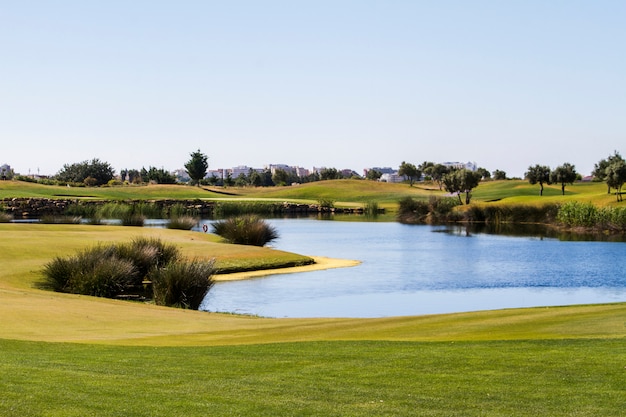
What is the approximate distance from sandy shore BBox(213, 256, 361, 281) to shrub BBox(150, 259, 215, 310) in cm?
723

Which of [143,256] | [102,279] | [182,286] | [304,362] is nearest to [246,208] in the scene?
[143,256]

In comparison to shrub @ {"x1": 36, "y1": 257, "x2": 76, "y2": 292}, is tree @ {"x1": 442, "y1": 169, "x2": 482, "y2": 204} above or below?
above

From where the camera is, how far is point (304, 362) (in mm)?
12602

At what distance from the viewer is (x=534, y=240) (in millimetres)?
59906

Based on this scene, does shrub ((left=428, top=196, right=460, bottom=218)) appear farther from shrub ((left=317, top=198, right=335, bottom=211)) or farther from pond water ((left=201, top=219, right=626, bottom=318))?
pond water ((left=201, top=219, right=626, bottom=318))

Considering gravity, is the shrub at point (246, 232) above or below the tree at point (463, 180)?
below

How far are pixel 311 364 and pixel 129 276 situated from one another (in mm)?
18634

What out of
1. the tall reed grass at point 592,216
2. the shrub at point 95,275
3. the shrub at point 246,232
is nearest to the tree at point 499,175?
the tall reed grass at point 592,216

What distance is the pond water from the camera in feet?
93.2

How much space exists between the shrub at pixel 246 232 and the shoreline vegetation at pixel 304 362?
2679cm

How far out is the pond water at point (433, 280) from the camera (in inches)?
Result: 1119

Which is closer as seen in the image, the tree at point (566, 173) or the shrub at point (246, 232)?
the shrub at point (246, 232)

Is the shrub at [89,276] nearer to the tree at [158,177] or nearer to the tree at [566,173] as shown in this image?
the tree at [566,173]

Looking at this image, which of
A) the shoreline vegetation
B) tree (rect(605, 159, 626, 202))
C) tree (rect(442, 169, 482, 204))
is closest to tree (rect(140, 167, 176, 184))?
tree (rect(442, 169, 482, 204))
